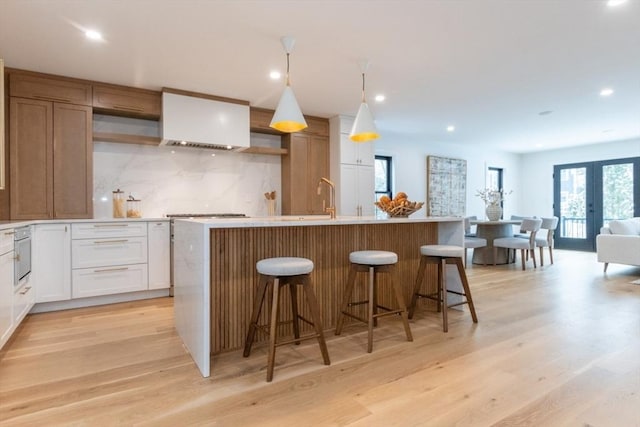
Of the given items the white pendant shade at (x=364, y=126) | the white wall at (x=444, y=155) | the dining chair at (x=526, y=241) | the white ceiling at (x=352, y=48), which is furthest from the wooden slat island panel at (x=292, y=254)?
the white wall at (x=444, y=155)

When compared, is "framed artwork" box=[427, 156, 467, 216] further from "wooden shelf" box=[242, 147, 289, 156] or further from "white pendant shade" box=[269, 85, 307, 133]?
"white pendant shade" box=[269, 85, 307, 133]

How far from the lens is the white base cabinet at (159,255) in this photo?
12.9 ft

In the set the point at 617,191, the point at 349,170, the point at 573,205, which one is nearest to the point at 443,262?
the point at 349,170

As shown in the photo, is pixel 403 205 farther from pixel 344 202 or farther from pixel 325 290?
→ pixel 344 202

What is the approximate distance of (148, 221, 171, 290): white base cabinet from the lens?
12.9 ft

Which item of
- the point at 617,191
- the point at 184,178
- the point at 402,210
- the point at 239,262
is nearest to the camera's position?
the point at 239,262

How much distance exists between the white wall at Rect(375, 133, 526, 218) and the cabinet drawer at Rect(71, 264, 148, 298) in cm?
468

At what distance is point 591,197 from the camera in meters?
7.98

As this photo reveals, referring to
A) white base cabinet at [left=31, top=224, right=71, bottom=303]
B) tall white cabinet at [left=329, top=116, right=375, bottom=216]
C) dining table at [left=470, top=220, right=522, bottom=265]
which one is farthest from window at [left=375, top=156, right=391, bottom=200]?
white base cabinet at [left=31, top=224, right=71, bottom=303]

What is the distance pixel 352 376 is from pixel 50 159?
12.4 feet

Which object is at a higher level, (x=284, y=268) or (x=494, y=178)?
(x=494, y=178)

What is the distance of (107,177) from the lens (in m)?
4.27

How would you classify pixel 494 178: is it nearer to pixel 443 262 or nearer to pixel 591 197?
pixel 591 197

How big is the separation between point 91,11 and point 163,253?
243 centimetres
